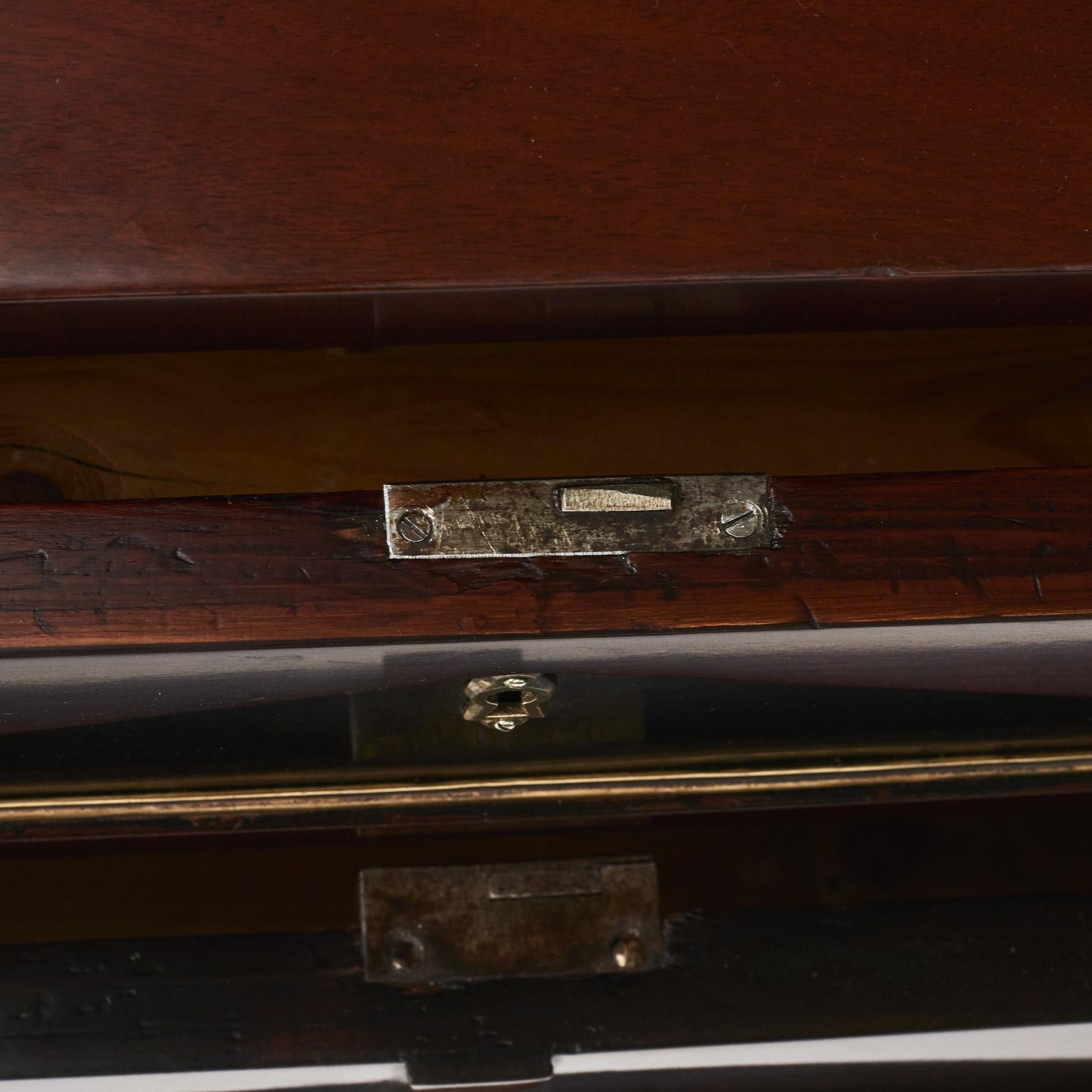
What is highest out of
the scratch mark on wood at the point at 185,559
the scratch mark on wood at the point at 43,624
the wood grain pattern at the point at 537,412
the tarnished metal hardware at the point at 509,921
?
the wood grain pattern at the point at 537,412

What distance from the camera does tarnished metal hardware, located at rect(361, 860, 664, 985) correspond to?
0.69 metres

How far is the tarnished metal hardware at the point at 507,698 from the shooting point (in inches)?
24.1

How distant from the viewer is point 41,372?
2.17 ft

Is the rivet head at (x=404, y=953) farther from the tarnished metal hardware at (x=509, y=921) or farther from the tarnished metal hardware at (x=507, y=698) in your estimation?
the tarnished metal hardware at (x=507, y=698)

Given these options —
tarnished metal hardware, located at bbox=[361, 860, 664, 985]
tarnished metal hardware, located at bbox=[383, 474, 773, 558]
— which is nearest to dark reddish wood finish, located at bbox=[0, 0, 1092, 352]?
tarnished metal hardware, located at bbox=[383, 474, 773, 558]

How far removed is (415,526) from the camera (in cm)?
56

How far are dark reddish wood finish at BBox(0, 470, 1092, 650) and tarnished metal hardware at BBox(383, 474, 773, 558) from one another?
0.4 inches

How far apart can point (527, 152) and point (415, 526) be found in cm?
20

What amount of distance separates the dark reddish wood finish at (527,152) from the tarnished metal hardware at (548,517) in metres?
0.10

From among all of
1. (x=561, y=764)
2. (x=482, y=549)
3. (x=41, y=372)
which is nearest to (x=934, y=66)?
(x=482, y=549)

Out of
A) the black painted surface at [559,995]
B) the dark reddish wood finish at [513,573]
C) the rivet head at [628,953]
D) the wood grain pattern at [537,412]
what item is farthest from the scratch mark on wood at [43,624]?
the rivet head at [628,953]

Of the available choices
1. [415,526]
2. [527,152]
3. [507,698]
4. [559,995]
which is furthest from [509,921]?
[527,152]

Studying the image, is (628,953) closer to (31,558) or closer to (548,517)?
(548,517)

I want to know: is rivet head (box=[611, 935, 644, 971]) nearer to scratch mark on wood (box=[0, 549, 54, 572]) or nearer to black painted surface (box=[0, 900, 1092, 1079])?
black painted surface (box=[0, 900, 1092, 1079])
